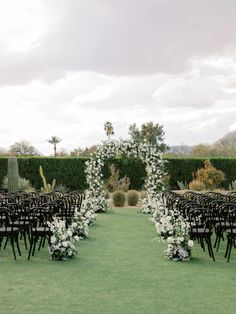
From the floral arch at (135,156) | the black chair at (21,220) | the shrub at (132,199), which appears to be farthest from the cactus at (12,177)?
the black chair at (21,220)

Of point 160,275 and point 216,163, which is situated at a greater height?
point 216,163

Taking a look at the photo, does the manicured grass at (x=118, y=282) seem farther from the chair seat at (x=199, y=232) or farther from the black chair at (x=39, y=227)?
the chair seat at (x=199, y=232)

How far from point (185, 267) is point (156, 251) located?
1424 millimetres

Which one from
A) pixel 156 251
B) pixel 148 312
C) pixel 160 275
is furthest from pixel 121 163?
pixel 148 312

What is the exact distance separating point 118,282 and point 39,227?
2.80 metres

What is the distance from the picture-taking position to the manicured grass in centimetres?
569

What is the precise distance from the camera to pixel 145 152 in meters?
17.7

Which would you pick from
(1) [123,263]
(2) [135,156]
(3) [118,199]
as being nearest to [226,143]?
(3) [118,199]

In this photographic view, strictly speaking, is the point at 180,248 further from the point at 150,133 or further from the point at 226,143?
the point at 226,143

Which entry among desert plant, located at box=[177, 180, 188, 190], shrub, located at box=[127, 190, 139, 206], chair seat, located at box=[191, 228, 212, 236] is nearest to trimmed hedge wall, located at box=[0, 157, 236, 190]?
desert plant, located at box=[177, 180, 188, 190]

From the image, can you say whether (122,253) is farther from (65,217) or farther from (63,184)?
(63,184)

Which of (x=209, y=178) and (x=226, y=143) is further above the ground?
(x=226, y=143)

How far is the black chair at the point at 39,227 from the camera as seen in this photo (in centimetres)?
866

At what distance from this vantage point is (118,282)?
679 cm
